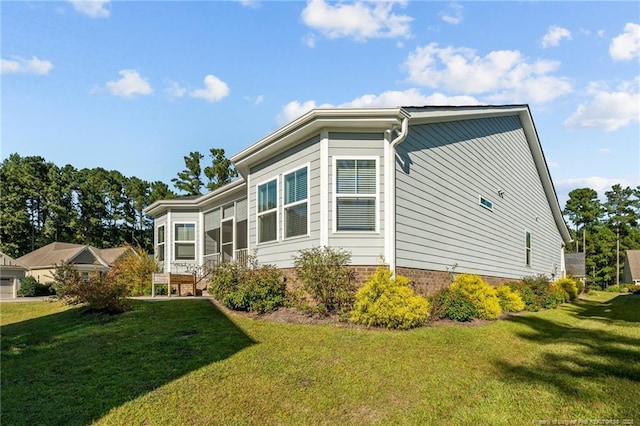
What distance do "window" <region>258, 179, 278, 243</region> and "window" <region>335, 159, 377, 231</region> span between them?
2.23m

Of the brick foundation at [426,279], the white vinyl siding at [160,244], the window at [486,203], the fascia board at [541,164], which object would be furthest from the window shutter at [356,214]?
the white vinyl siding at [160,244]

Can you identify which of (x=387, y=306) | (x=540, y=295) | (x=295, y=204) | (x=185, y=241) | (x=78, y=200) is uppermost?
(x=78, y=200)

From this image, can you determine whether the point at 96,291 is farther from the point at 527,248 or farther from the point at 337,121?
the point at 527,248

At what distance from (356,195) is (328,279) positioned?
1951mm

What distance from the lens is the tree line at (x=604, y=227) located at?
5694 cm

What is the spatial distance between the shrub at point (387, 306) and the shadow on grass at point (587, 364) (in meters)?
2.00

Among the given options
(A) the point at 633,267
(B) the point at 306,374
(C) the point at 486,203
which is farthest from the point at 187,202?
(A) the point at 633,267

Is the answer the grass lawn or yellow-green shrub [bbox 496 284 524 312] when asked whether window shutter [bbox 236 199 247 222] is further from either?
yellow-green shrub [bbox 496 284 524 312]

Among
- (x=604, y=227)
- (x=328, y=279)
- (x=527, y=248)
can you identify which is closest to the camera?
(x=328, y=279)

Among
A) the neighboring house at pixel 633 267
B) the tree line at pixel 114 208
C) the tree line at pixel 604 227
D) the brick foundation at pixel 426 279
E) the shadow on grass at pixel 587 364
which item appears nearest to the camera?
the shadow on grass at pixel 587 364

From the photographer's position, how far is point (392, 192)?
30.5ft

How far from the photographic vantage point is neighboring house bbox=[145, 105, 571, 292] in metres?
9.28

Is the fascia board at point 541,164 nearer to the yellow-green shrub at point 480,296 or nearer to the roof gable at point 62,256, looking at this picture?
the yellow-green shrub at point 480,296

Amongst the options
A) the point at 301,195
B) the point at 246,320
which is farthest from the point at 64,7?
the point at 246,320
